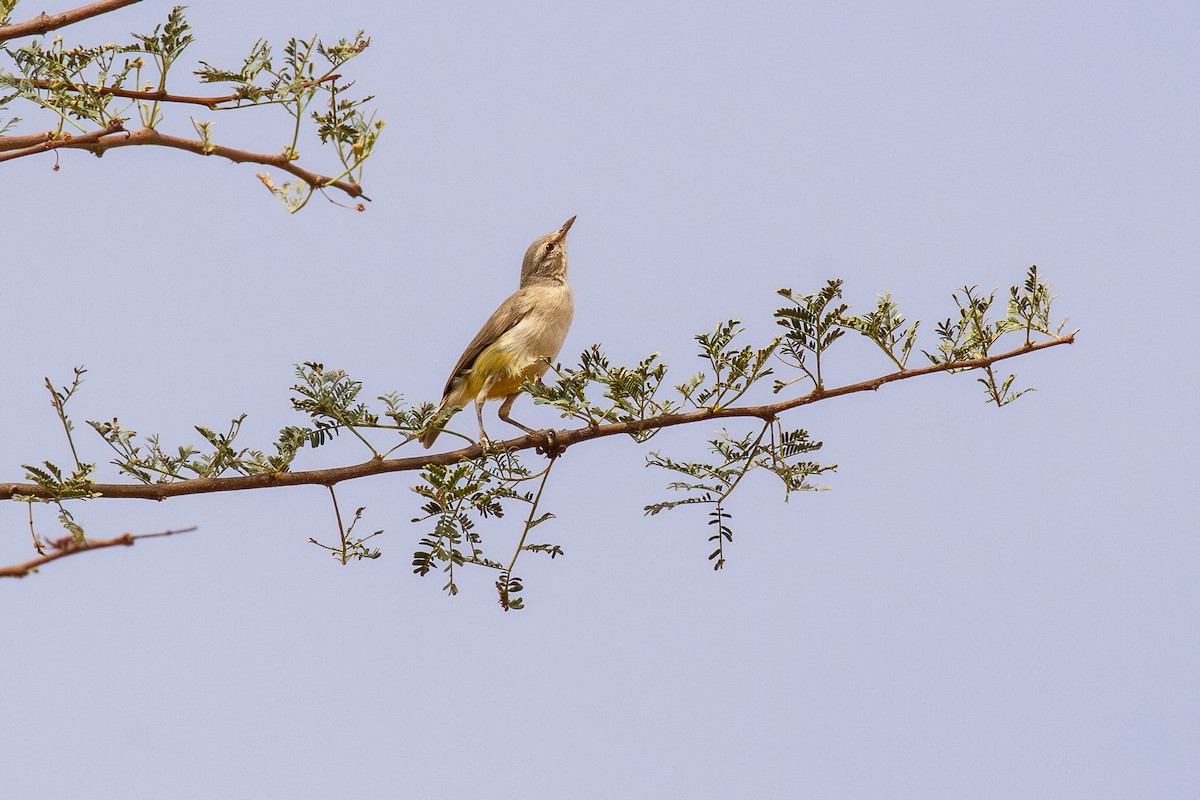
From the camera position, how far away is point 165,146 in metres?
3.08

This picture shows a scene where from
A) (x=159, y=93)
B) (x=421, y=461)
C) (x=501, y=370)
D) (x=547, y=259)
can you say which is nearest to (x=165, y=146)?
(x=159, y=93)

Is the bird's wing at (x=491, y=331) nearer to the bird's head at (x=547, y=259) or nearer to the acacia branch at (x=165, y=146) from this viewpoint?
the bird's head at (x=547, y=259)

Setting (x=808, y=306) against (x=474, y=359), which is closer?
(x=808, y=306)

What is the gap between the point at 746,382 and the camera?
4.08 m

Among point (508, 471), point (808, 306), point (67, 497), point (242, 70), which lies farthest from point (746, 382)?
point (67, 497)

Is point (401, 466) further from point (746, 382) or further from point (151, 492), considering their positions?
point (746, 382)

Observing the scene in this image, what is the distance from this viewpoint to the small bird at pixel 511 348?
6.44m

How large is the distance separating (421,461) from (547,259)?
3960mm

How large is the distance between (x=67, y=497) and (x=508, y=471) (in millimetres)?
1459

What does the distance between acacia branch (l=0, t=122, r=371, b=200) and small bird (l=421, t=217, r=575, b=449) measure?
3.09 metres

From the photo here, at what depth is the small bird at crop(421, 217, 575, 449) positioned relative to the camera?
644 cm

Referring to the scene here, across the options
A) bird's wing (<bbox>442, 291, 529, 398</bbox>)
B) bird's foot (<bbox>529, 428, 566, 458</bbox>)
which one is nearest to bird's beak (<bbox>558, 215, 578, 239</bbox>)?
bird's wing (<bbox>442, 291, 529, 398</bbox>)

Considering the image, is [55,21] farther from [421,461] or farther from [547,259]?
[547,259]

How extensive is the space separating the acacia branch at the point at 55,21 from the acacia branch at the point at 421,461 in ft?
4.35
